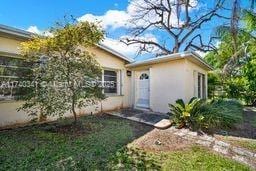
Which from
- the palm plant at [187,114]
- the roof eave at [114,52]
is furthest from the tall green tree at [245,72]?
the palm plant at [187,114]

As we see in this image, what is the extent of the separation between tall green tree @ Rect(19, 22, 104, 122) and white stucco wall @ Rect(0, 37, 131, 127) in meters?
1.00

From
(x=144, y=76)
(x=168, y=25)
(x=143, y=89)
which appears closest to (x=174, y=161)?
(x=143, y=89)

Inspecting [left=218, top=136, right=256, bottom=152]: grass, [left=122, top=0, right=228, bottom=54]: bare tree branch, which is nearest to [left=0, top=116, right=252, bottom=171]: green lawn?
[left=218, top=136, right=256, bottom=152]: grass

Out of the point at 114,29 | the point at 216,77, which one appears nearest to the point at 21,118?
the point at 216,77

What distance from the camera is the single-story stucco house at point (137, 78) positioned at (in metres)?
8.77

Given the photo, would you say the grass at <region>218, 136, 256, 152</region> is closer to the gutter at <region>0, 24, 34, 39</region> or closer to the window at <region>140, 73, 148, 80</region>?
the window at <region>140, 73, 148, 80</region>

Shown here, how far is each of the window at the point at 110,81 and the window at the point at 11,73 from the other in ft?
16.8

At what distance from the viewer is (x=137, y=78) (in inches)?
571

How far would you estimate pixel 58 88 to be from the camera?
785 centimetres

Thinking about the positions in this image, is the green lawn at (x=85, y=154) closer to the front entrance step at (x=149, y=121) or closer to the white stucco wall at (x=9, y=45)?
the front entrance step at (x=149, y=121)

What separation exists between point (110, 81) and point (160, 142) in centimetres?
698

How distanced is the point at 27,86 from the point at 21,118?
1.65m

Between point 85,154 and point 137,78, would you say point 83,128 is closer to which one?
point 85,154

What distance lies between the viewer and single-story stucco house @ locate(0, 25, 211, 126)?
28.8 ft
